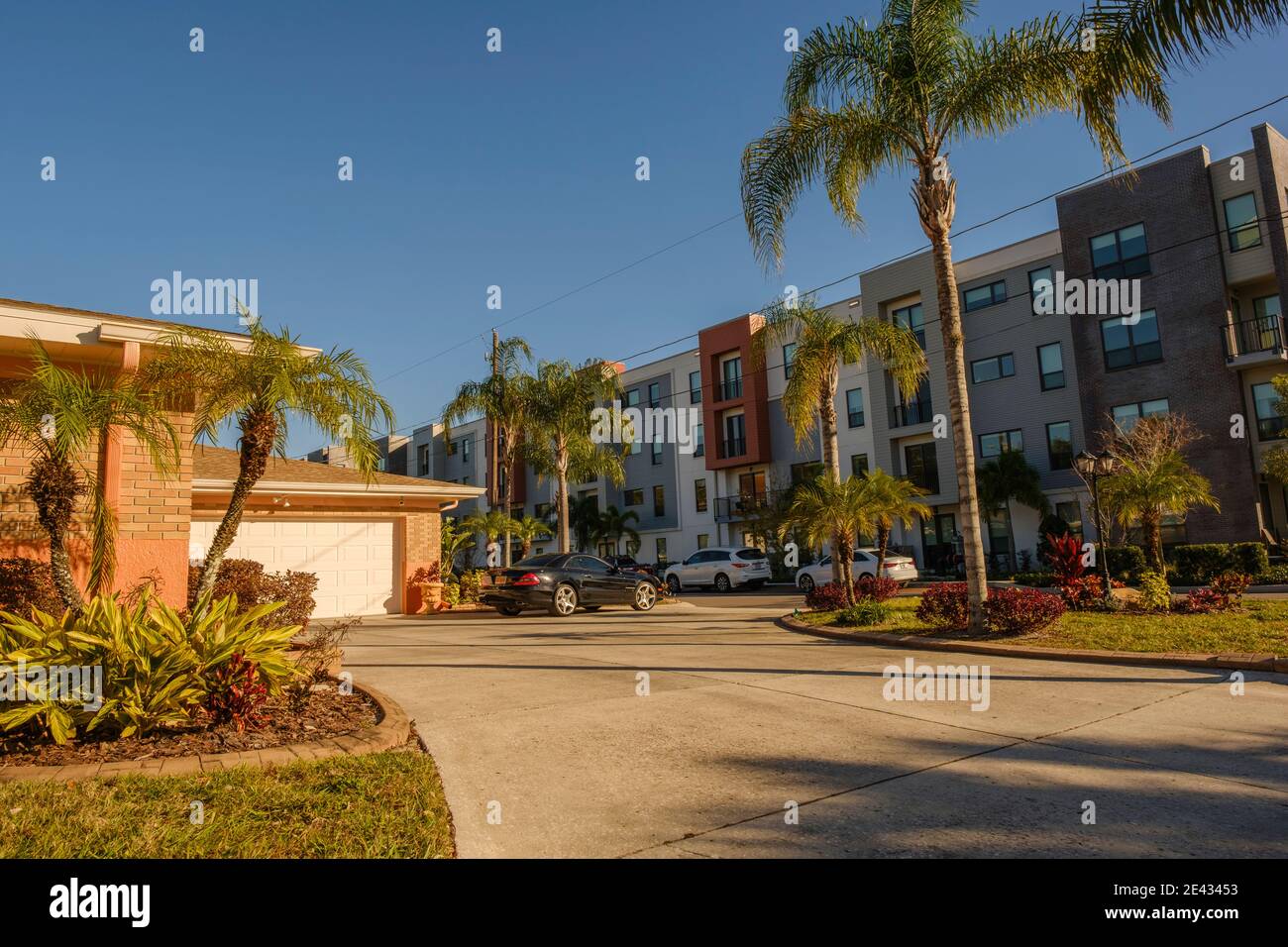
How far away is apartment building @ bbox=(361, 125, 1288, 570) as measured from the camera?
26031 mm

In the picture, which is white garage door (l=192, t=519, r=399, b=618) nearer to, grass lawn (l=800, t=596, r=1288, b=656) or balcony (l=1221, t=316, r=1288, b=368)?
grass lawn (l=800, t=596, r=1288, b=656)

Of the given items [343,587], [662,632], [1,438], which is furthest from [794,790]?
[343,587]

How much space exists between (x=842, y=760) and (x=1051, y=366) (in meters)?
30.6

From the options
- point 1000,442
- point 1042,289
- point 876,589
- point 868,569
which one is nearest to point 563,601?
point 876,589

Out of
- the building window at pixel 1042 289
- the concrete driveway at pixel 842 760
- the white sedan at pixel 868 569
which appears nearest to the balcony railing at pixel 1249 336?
the building window at pixel 1042 289

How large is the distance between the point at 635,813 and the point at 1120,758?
127 inches

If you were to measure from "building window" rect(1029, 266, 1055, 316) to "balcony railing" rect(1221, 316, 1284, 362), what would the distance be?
6.09 metres

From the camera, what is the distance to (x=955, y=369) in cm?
1136

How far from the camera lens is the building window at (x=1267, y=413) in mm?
25516

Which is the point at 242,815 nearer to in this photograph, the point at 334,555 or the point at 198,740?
the point at 198,740

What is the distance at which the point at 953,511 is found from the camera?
3359 cm

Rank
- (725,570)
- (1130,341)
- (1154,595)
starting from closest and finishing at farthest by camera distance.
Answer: (1154,595), (1130,341), (725,570)

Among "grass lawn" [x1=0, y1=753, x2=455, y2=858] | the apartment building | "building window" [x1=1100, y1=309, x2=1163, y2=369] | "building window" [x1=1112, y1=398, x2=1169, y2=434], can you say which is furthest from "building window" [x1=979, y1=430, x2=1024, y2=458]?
"grass lawn" [x1=0, y1=753, x2=455, y2=858]
